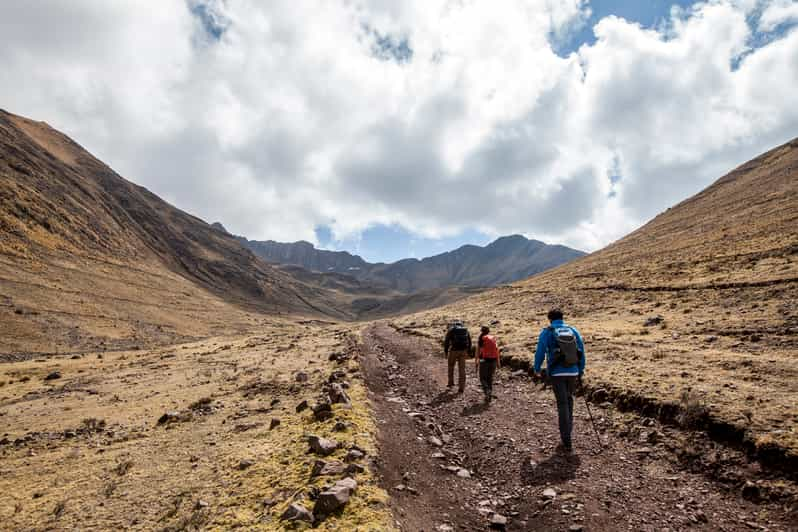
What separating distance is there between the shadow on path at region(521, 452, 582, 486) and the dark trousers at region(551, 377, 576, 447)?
20.4 inches

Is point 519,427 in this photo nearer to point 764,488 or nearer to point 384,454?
point 384,454

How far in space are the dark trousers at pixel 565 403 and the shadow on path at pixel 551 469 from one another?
518 millimetres

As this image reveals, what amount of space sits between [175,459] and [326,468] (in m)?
5.53

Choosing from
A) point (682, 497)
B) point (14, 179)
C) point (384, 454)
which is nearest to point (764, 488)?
point (682, 497)

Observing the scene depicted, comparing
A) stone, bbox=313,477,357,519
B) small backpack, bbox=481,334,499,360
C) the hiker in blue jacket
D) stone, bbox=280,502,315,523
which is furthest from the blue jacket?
stone, bbox=280,502,315,523

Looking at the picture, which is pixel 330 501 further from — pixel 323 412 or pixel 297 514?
pixel 323 412

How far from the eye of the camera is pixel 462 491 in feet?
24.9

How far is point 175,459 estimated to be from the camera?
409 inches

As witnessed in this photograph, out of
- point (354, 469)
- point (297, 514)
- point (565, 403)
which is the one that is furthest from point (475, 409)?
point (297, 514)

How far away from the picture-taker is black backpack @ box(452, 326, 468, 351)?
16.2 metres

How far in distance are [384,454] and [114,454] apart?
896cm

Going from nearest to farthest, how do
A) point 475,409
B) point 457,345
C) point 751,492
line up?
point 751,492
point 475,409
point 457,345

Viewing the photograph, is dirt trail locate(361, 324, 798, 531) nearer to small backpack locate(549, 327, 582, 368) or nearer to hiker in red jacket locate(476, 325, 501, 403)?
hiker in red jacket locate(476, 325, 501, 403)

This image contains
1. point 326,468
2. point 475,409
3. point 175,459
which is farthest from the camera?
point 475,409
